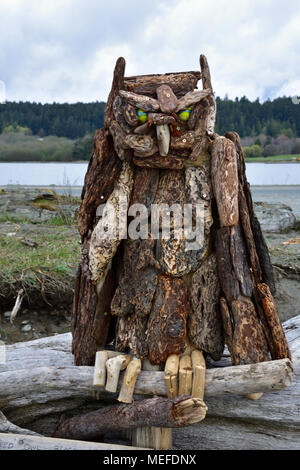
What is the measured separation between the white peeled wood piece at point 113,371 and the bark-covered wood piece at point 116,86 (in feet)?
3.90

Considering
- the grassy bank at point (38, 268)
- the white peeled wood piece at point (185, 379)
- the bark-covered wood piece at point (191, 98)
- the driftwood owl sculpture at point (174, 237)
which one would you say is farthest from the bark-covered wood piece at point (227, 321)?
the grassy bank at point (38, 268)

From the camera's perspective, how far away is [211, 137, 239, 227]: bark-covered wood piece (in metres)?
2.11

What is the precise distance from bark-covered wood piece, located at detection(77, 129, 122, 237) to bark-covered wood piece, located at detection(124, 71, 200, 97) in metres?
0.28

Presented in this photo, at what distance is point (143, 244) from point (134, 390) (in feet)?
2.40

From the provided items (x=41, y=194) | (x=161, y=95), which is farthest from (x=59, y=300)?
(x=41, y=194)

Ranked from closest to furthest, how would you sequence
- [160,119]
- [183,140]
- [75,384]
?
1. [160,119]
2. [183,140]
3. [75,384]

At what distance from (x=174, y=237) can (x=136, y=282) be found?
305 mm

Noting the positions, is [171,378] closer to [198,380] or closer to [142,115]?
[198,380]

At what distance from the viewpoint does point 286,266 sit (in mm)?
5031

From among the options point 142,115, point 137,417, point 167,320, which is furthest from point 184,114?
point 137,417

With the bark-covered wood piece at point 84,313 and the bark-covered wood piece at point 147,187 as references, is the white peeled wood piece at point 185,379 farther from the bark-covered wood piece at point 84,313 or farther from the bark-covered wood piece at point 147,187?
the bark-covered wood piece at point 147,187

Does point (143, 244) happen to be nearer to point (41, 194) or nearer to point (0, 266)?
point (0, 266)

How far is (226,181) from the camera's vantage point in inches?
83.1

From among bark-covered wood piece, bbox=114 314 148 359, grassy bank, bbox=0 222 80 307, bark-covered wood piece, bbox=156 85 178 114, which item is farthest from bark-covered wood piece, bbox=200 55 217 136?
grassy bank, bbox=0 222 80 307
